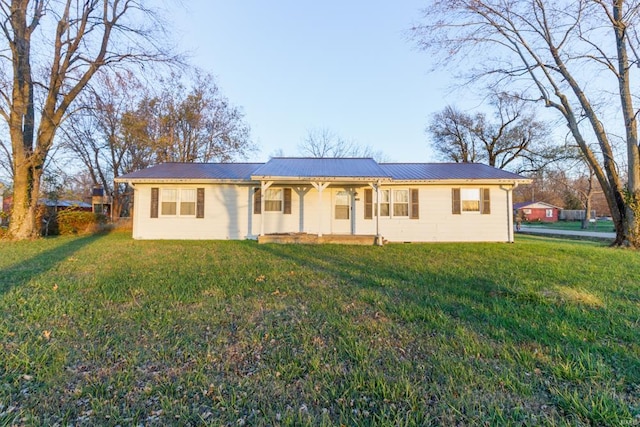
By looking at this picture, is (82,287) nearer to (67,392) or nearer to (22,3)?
(67,392)

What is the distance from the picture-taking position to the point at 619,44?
1023 centimetres

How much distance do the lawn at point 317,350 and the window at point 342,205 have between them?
6.89 meters

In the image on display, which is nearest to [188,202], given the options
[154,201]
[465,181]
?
[154,201]

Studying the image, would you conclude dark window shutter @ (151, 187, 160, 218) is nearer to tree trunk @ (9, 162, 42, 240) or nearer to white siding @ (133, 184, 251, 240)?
white siding @ (133, 184, 251, 240)

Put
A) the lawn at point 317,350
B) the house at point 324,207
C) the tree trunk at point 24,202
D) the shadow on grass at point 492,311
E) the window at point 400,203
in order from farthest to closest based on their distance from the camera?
the window at point 400,203 < the house at point 324,207 < the tree trunk at point 24,202 < the shadow on grass at point 492,311 < the lawn at point 317,350

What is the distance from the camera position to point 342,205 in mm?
12273

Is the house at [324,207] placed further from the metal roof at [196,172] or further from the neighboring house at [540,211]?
the neighboring house at [540,211]

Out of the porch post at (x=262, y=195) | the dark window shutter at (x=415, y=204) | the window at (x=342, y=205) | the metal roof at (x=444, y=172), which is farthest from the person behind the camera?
the window at (x=342, y=205)

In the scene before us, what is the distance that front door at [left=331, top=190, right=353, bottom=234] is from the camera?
12211 millimetres

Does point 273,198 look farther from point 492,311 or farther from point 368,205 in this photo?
point 492,311

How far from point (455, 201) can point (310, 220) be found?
6023 mm

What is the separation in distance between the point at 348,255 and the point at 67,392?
6.76m

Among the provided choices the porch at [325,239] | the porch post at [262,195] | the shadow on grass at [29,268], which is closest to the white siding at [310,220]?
the porch post at [262,195]

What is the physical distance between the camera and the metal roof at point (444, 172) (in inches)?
464
